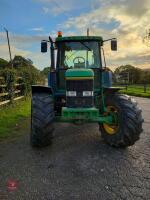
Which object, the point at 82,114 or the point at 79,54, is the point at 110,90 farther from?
the point at 79,54

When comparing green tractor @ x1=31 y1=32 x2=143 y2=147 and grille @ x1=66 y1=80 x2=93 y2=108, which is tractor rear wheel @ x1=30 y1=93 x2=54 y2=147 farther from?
grille @ x1=66 y1=80 x2=93 y2=108

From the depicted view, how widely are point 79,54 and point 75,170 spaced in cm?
374

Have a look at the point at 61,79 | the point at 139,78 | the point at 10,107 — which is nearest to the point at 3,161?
the point at 61,79

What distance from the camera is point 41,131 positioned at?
21.2ft

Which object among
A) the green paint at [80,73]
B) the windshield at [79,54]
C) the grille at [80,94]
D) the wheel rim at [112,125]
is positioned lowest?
the wheel rim at [112,125]

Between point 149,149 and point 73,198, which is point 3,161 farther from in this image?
point 149,149

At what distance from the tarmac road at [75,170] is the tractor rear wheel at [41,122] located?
23 centimetres

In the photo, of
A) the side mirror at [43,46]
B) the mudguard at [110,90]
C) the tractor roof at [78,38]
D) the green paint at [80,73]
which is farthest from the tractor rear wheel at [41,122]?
the tractor roof at [78,38]

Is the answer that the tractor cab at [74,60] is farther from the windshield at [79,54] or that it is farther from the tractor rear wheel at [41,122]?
the tractor rear wheel at [41,122]

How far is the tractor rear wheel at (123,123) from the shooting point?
651cm

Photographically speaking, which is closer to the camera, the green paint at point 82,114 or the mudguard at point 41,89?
the green paint at point 82,114

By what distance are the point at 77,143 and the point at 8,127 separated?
3092 mm

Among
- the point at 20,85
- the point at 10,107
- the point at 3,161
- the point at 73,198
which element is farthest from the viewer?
the point at 20,85

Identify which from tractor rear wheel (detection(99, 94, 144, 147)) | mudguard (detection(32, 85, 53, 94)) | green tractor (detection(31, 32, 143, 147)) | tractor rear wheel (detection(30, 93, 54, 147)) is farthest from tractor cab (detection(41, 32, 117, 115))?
tractor rear wheel (detection(30, 93, 54, 147))
